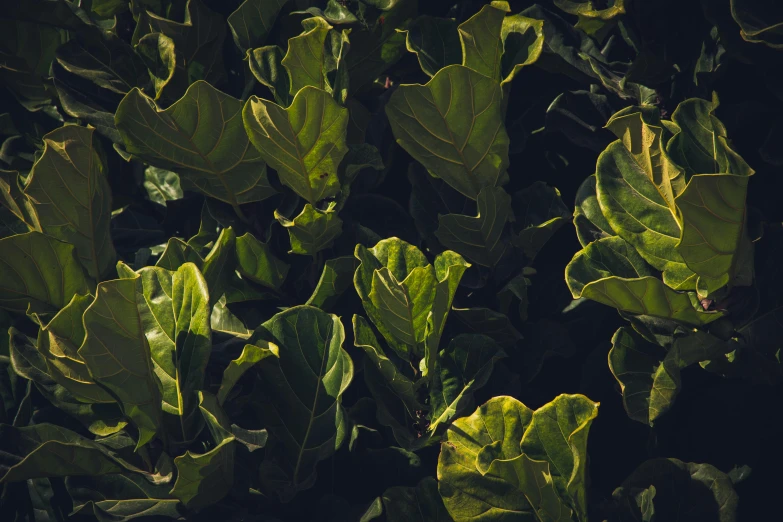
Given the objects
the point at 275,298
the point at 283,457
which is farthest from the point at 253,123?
the point at 283,457

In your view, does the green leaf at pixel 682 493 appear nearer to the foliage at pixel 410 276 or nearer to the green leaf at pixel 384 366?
the foliage at pixel 410 276

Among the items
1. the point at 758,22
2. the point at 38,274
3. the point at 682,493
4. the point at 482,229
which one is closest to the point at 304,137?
the point at 482,229

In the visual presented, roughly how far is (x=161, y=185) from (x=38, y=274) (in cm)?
51

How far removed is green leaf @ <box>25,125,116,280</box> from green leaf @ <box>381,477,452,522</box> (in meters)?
0.80

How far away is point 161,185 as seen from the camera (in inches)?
76.3

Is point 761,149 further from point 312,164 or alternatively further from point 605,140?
point 312,164

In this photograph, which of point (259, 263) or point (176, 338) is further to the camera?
point (259, 263)

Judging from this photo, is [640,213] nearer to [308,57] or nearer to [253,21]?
[308,57]

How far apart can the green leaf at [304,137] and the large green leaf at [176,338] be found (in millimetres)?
285

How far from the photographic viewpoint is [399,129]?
1491 mm

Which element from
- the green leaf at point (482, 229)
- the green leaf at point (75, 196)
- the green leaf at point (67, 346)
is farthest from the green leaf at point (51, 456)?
the green leaf at point (482, 229)

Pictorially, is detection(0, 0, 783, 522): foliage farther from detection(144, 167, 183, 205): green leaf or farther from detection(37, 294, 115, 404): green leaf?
detection(144, 167, 183, 205): green leaf

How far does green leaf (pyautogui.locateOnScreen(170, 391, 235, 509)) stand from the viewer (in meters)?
1.31

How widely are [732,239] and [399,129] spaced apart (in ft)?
2.15
